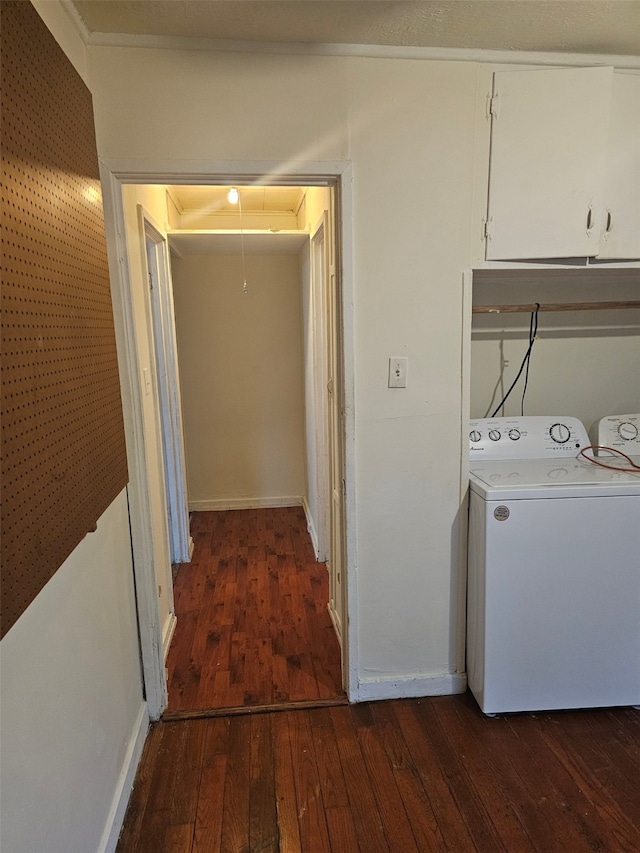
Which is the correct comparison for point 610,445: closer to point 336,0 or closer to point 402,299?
point 402,299

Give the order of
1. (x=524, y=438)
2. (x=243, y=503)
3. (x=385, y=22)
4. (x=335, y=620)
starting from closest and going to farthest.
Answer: (x=385, y=22)
(x=524, y=438)
(x=335, y=620)
(x=243, y=503)

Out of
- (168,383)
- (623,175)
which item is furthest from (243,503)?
(623,175)

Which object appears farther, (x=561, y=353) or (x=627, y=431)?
(x=561, y=353)

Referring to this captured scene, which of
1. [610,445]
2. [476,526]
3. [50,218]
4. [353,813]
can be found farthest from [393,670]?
[50,218]

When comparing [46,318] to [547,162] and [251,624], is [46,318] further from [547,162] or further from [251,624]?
[251,624]

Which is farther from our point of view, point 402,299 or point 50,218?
point 402,299

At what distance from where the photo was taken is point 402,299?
1.74 m

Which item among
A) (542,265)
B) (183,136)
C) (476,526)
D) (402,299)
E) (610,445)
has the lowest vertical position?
(476,526)

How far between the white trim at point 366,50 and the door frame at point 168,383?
0.97 metres

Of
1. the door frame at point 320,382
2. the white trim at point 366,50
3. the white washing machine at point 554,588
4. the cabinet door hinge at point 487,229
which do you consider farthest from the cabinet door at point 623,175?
the door frame at point 320,382

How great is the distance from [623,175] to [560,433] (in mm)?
985

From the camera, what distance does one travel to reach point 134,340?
5.65 ft

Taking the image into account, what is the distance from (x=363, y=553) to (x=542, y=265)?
1235mm

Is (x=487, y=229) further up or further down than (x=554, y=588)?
further up
